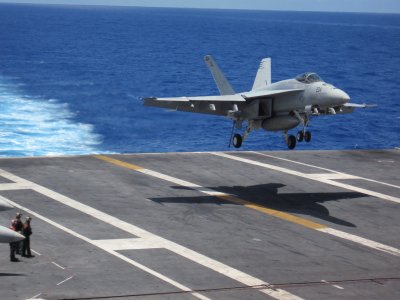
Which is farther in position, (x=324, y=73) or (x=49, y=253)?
(x=324, y=73)

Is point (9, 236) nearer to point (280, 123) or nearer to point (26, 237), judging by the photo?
point (26, 237)

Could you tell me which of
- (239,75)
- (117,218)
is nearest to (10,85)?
(239,75)

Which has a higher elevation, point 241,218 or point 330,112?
point 330,112

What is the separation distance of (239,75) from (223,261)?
401 feet

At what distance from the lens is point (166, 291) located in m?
31.8

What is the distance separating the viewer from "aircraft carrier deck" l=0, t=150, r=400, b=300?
108 ft

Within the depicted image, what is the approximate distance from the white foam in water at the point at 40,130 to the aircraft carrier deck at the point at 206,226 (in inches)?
823

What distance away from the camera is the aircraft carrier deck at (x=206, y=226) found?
32812 millimetres

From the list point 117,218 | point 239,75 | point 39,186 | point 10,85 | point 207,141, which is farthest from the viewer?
point 239,75

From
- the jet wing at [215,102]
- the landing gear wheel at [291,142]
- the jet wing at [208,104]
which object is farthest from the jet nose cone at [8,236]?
the landing gear wheel at [291,142]

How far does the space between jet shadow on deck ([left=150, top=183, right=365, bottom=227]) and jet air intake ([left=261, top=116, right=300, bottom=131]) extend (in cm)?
440

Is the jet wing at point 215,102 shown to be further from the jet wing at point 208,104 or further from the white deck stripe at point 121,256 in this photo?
the white deck stripe at point 121,256

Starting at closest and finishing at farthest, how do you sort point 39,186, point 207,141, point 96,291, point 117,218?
point 96,291 < point 117,218 < point 39,186 < point 207,141

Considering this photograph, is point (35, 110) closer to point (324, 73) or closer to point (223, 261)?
point (223, 261)
